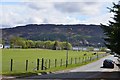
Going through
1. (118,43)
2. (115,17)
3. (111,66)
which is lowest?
(111,66)

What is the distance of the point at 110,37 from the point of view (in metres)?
30.5

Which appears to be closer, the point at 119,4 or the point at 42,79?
the point at 42,79

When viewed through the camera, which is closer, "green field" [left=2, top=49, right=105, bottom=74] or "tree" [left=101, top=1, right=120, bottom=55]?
"tree" [left=101, top=1, right=120, bottom=55]

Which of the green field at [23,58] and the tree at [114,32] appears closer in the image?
the tree at [114,32]

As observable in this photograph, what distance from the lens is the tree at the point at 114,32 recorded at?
1139 inches

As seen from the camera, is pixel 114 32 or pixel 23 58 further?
pixel 23 58

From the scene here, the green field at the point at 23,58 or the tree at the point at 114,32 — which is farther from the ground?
the tree at the point at 114,32

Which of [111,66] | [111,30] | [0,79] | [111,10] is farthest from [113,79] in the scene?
[111,66]

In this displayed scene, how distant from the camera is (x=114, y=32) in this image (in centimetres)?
2911

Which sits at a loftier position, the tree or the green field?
the tree

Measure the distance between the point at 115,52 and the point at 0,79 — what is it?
1162 centimetres

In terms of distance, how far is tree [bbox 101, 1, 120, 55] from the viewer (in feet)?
94.9

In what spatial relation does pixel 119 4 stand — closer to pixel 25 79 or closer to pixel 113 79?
pixel 113 79

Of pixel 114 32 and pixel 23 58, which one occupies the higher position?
pixel 114 32
